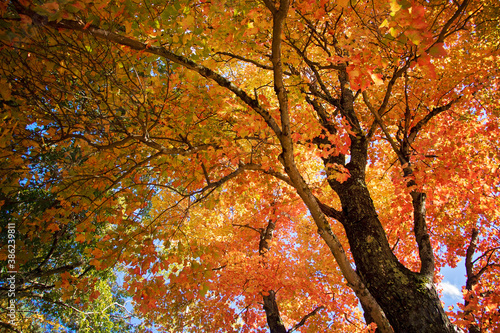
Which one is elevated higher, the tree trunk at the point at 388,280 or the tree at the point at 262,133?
the tree at the point at 262,133

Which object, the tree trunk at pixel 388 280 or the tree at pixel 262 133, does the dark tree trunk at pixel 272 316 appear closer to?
the tree at pixel 262 133

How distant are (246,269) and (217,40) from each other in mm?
6263

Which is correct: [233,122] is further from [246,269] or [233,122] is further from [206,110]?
[246,269]

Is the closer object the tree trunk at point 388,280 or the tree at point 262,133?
the tree at point 262,133

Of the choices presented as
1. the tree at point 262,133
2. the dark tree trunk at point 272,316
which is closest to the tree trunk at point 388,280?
the tree at point 262,133

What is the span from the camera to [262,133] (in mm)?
4477

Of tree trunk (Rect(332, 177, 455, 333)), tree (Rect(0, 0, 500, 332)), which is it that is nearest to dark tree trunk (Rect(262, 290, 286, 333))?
tree (Rect(0, 0, 500, 332))

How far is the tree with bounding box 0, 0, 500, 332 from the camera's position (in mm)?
2910

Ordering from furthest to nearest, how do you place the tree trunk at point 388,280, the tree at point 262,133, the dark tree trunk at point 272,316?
the dark tree trunk at point 272,316
the tree trunk at point 388,280
the tree at point 262,133

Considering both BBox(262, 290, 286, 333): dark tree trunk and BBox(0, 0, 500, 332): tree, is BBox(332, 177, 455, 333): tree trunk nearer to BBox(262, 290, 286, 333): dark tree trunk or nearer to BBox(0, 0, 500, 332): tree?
BBox(0, 0, 500, 332): tree

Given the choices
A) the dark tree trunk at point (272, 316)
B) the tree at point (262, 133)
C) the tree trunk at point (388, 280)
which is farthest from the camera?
the dark tree trunk at point (272, 316)

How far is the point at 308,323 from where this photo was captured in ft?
29.7

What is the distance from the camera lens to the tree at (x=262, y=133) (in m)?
2.91

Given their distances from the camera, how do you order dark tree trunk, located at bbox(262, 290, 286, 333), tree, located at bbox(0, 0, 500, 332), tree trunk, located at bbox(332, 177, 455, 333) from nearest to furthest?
tree, located at bbox(0, 0, 500, 332), tree trunk, located at bbox(332, 177, 455, 333), dark tree trunk, located at bbox(262, 290, 286, 333)
